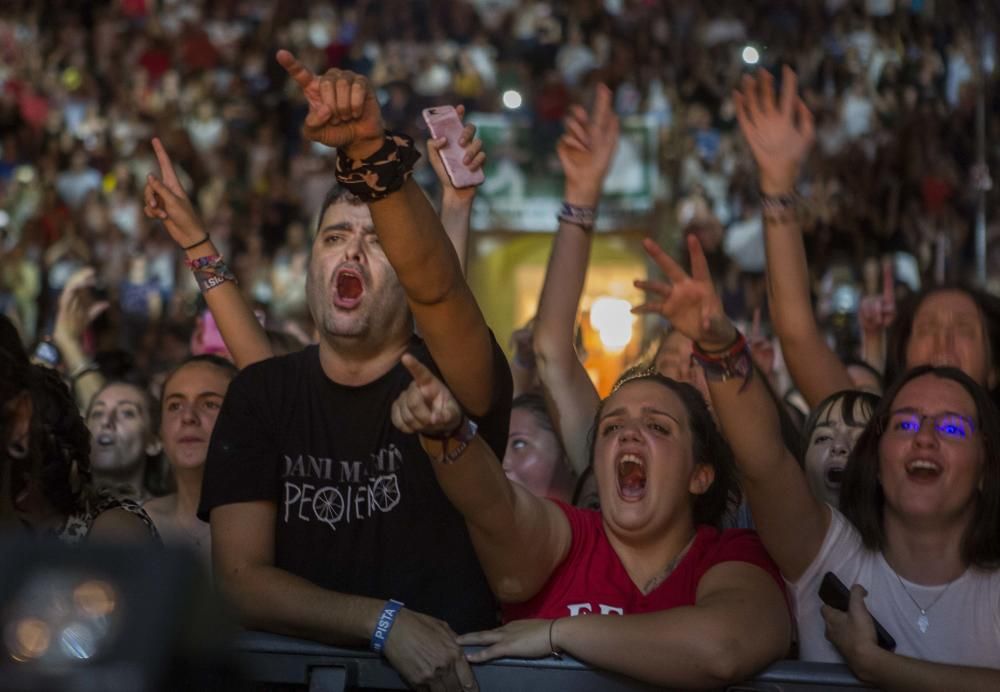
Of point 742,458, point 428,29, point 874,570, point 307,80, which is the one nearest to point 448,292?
point 307,80

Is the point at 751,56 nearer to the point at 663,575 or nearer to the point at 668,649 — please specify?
the point at 663,575

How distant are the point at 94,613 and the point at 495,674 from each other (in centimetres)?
150

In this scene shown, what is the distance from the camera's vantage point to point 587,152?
3.95m

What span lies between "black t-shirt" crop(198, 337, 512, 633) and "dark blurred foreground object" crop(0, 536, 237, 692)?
1.60 metres

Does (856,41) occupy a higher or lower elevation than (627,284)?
higher

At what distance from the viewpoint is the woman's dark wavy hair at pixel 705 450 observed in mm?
3037

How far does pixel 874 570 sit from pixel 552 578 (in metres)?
0.61

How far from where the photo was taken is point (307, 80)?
224 cm

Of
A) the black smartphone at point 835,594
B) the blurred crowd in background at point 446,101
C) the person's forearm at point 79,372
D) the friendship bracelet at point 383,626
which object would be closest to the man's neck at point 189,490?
the person's forearm at point 79,372

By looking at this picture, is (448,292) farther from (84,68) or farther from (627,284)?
(84,68)

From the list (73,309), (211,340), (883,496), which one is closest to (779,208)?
(883,496)

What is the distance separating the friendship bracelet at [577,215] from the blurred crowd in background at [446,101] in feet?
13.0

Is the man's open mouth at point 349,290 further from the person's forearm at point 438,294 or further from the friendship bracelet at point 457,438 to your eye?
the friendship bracelet at point 457,438

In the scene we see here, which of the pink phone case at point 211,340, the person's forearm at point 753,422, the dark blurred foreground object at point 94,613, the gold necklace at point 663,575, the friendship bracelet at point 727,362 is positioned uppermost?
the pink phone case at point 211,340
